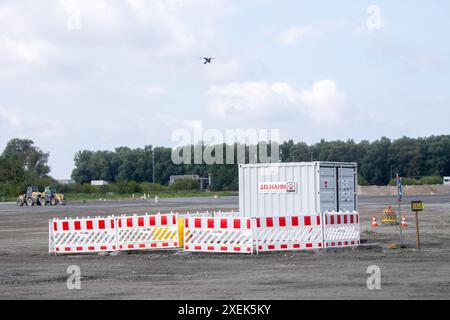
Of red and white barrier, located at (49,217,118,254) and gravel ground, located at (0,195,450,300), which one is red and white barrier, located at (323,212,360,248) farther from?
red and white barrier, located at (49,217,118,254)

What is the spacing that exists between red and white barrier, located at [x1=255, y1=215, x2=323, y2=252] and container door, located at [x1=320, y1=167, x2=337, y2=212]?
3012 mm

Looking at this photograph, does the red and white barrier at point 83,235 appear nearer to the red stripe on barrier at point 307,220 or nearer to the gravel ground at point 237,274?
the gravel ground at point 237,274

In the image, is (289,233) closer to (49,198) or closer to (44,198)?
(49,198)

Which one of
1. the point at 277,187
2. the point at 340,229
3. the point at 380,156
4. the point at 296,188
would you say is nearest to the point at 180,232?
the point at 277,187

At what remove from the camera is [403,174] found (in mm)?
161125

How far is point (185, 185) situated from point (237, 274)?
120m

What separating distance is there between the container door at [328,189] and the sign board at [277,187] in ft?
2.95

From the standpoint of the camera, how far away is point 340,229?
24500mm

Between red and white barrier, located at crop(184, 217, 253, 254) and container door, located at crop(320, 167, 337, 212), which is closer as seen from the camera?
red and white barrier, located at crop(184, 217, 253, 254)

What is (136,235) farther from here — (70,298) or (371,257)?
(70,298)

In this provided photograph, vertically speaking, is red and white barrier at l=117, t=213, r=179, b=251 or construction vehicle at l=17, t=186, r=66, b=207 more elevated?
construction vehicle at l=17, t=186, r=66, b=207

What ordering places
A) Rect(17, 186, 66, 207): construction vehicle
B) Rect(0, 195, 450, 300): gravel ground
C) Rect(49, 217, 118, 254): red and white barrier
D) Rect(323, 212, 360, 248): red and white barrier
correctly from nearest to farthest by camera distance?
1. Rect(0, 195, 450, 300): gravel ground
2. Rect(323, 212, 360, 248): red and white barrier
3. Rect(49, 217, 118, 254): red and white barrier
4. Rect(17, 186, 66, 207): construction vehicle

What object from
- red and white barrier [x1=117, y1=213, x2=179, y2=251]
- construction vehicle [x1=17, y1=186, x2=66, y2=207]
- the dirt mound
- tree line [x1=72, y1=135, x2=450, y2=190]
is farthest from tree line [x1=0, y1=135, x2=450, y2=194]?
red and white barrier [x1=117, y1=213, x2=179, y2=251]

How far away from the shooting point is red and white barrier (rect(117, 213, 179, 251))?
81.6ft
